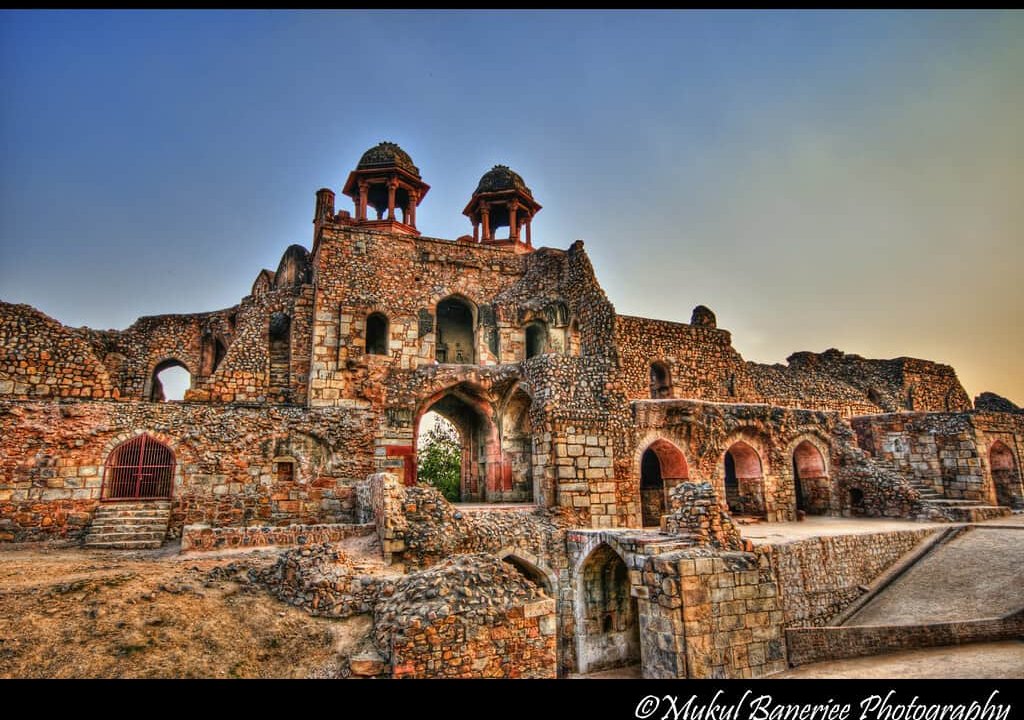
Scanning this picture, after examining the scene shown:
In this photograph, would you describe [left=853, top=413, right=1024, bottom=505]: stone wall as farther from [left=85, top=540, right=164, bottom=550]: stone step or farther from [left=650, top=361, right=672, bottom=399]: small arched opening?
[left=85, top=540, right=164, bottom=550]: stone step

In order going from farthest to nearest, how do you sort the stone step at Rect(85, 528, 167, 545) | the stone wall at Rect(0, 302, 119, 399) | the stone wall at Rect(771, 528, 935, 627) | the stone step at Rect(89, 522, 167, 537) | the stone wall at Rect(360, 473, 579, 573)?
the stone wall at Rect(0, 302, 119, 399) < the stone step at Rect(89, 522, 167, 537) < the stone step at Rect(85, 528, 167, 545) < the stone wall at Rect(771, 528, 935, 627) < the stone wall at Rect(360, 473, 579, 573)

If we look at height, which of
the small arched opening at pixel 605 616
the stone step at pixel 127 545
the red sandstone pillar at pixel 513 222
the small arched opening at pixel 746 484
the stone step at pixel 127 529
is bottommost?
the small arched opening at pixel 605 616

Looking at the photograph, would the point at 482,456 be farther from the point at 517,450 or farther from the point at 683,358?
the point at 683,358

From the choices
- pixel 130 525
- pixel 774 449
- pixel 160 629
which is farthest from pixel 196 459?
pixel 774 449

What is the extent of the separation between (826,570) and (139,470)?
15.6m

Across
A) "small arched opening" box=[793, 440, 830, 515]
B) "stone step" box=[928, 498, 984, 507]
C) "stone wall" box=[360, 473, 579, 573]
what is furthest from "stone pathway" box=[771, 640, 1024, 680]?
"small arched opening" box=[793, 440, 830, 515]

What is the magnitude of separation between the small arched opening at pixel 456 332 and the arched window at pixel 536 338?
2070mm

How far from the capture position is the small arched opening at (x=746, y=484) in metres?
17.3

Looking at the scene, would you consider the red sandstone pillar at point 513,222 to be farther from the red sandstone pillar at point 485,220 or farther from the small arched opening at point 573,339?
the small arched opening at point 573,339

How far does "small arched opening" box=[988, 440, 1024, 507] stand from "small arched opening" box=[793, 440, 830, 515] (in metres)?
6.75

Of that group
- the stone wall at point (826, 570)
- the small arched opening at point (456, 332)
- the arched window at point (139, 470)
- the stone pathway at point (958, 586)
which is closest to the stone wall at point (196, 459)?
the arched window at point (139, 470)

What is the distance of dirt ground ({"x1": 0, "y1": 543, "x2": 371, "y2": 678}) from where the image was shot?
247 inches

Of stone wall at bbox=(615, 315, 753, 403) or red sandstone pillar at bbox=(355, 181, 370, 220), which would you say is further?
stone wall at bbox=(615, 315, 753, 403)

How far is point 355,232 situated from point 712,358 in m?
14.7
